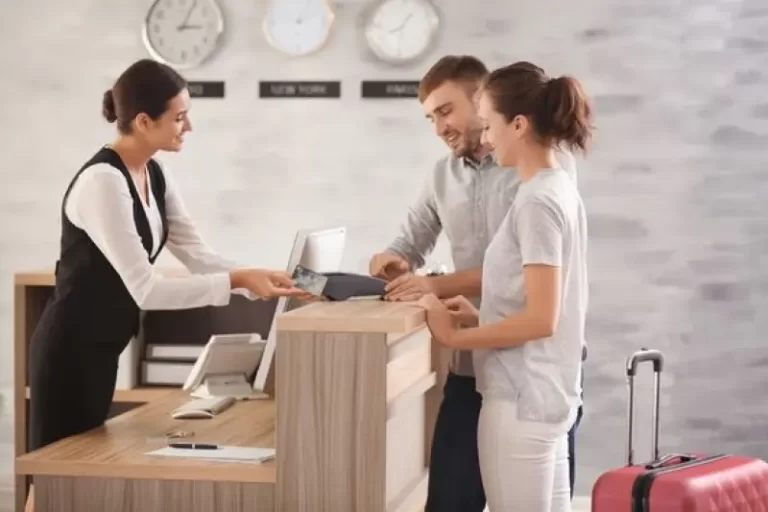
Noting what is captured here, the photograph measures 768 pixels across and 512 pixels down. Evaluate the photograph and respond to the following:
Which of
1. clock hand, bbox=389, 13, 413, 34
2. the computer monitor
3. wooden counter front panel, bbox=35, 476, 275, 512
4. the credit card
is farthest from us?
clock hand, bbox=389, 13, 413, 34

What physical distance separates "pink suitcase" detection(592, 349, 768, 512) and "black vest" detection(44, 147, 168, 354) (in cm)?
122

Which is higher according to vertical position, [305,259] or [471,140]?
[471,140]

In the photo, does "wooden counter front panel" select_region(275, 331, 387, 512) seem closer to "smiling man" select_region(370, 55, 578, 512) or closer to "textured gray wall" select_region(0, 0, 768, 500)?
"smiling man" select_region(370, 55, 578, 512)

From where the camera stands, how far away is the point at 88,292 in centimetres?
284

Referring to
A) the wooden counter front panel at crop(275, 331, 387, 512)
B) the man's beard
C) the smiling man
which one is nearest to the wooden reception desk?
the wooden counter front panel at crop(275, 331, 387, 512)

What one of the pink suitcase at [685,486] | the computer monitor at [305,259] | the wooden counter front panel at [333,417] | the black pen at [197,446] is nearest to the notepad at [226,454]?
the black pen at [197,446]

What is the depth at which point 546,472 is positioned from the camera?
2.24m

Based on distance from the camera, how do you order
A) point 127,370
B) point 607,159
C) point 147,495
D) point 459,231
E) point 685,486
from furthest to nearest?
point 607,159 → point 127,370 → point 459,231 → point 685,486 → point 147,495

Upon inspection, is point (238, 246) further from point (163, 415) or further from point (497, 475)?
point (497, 475)

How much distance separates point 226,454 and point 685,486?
966mm

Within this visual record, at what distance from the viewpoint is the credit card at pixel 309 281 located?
2588 millimetres

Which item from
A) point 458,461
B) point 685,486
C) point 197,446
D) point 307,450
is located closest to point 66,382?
point 197,446

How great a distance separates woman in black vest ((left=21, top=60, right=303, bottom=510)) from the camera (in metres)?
2.73

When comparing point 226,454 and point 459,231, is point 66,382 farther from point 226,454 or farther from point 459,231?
point 459,231
